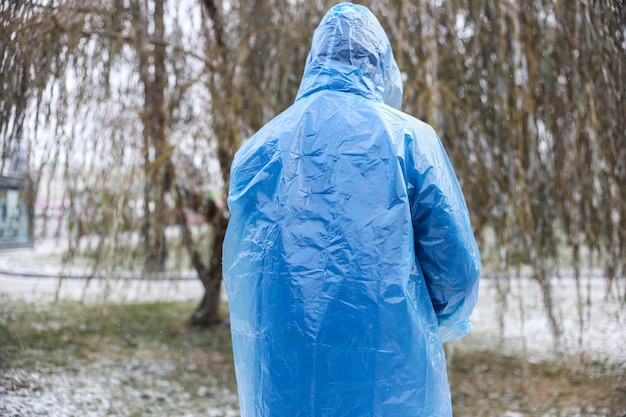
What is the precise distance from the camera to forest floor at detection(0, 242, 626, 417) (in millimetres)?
3484

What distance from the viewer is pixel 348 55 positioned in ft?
5.18

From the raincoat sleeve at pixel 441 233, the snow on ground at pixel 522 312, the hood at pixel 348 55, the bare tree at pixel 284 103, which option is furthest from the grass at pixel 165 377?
the hood at pixel 348 55

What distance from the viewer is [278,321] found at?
145 centimetres

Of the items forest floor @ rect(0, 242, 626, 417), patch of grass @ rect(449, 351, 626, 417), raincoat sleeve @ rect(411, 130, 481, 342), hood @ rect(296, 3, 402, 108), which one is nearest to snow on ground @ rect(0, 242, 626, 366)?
forest floor @ rect(0, 242, 626, 417)

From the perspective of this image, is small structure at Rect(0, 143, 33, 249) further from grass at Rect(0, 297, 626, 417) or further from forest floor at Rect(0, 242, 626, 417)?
grass at Rect(0, 297, 626, 417)

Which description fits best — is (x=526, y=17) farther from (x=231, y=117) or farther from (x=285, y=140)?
(x=285, y=140)

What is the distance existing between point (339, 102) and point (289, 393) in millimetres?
687

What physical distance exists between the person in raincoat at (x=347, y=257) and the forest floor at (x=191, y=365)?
1.67m

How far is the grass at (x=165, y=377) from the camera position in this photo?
11.3ft

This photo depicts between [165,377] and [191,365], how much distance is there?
39 cm

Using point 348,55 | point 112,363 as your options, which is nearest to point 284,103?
point 348,55

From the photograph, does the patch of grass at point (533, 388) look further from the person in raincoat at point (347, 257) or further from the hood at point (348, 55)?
the hood at point (348, 55)

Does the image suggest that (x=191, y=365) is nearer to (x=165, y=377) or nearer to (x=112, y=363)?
(x=165, y=377)

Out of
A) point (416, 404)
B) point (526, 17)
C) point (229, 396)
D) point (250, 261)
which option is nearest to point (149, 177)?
point (229, 396)
